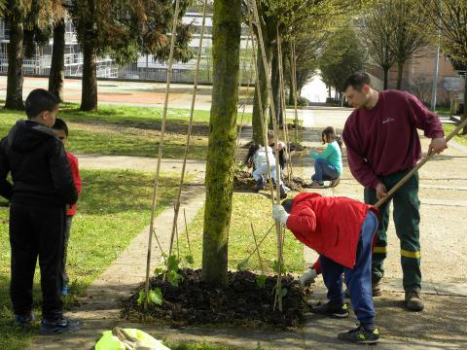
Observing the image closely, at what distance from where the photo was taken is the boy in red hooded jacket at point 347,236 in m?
4.75

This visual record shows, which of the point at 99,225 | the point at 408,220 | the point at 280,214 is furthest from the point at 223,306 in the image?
the point at 99,225

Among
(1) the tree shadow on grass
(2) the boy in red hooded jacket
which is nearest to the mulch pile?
(2) the boy in red hooded jacket

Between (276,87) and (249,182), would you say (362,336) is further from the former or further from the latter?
(276,87)

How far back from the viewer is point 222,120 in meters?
5.35

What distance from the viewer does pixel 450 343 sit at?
4902 millimetres

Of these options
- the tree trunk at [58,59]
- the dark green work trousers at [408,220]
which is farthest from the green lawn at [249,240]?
the tree trunk at [58,59]

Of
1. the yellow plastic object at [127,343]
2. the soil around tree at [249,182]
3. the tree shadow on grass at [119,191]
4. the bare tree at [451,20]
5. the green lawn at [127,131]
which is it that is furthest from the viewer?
the bare tree at [451,20]

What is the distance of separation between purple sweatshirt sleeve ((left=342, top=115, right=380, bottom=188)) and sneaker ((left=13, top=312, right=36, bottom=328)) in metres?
2.67

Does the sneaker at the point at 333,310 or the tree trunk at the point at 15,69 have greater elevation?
the tree trunk at the point at 15,69

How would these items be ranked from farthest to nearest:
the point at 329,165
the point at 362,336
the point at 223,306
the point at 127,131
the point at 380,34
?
the point at 380,34
the point at 127,131
the point at 329,165
the point at 223,306
the point at 362,336

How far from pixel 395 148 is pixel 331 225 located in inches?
43.3

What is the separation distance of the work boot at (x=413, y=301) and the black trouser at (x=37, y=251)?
262cm

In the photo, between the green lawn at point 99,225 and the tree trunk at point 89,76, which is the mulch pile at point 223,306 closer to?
the green lawn at point 99,225

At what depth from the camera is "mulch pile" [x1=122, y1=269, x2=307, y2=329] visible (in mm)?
5043
